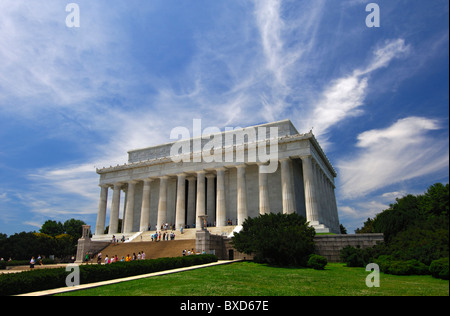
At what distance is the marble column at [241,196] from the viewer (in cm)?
4878

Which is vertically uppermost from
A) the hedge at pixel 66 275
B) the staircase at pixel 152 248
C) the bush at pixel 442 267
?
the staircase at pixel 152 248

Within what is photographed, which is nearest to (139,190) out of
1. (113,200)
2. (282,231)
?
(113,200)

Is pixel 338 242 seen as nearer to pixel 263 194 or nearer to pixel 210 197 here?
pixel 263 194

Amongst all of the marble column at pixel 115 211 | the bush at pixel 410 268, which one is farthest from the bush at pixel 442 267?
the marble column at pixel 115 211

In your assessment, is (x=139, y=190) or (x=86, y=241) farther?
(x=139, y=190)

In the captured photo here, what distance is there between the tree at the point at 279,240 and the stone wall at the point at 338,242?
2533 millimetres

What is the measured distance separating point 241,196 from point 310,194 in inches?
430

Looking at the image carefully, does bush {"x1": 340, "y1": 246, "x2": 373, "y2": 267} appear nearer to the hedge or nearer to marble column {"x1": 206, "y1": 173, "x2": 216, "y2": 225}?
the hedge

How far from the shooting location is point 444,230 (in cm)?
343

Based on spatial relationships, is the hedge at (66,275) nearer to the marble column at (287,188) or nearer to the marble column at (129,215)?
the marble column at (287,188)

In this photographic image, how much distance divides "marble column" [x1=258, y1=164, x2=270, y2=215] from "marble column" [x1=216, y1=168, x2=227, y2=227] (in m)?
6.43
